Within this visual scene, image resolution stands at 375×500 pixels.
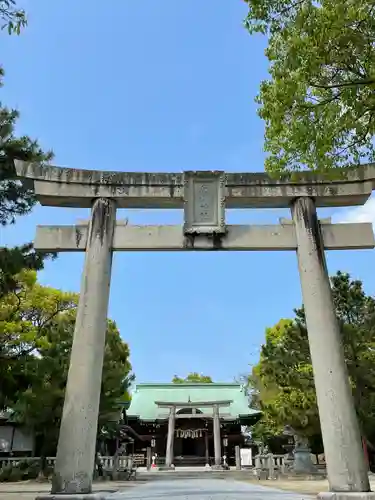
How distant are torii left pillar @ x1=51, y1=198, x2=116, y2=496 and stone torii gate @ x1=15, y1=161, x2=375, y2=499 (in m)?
0.02

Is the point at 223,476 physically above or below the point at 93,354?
below

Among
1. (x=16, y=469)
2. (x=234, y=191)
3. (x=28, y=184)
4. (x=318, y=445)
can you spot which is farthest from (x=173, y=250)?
(x=318, y=445)

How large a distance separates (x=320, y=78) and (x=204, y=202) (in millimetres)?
3357

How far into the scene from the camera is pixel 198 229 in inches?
332

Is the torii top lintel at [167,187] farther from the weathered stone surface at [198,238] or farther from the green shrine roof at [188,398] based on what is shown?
the green shrine roof at [188,398]

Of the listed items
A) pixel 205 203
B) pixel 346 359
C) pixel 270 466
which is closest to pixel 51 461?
pixel 270 466

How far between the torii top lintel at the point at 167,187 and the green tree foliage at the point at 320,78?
1.86 meters

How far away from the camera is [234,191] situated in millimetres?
8812

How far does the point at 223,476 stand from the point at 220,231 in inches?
580

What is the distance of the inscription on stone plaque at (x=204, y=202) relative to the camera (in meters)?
8.48

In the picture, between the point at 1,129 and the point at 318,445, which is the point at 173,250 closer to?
the point at 1,129

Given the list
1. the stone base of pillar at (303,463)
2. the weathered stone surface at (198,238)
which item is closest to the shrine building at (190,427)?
the stone base of pillar at (303,463)

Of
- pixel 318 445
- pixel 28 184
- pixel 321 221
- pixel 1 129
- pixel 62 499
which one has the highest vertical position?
pixel 1 129

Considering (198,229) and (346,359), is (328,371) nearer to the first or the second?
(198,229)
